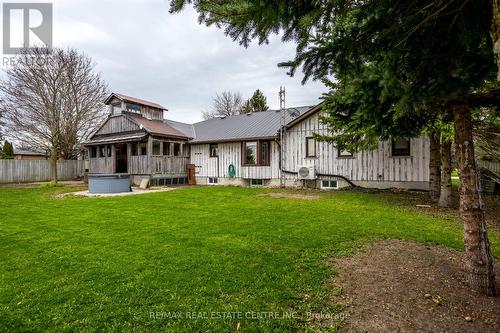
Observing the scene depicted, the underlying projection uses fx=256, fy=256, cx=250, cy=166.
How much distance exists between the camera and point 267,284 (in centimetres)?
322

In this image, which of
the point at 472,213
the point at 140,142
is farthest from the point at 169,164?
the point at 472,213

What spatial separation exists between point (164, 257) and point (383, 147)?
12.3m

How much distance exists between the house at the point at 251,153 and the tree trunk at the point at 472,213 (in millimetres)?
9178

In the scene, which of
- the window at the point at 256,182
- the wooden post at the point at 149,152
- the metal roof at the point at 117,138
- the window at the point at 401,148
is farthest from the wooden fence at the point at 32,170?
the window at the point at 401,148

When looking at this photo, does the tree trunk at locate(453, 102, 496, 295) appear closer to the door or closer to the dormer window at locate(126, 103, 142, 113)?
the dormer window at locate(126, 103, 142, 113)

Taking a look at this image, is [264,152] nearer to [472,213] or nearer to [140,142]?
[140,142]

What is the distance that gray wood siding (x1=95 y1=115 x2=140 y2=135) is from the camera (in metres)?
17.4

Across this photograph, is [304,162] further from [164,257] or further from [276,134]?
[164,257]

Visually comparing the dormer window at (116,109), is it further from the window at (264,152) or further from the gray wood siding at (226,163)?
the window at (264,152)

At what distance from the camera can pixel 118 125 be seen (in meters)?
18.1

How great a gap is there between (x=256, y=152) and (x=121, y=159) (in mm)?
11945

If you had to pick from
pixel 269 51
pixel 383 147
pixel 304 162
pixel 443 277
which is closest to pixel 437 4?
pixel 269 51

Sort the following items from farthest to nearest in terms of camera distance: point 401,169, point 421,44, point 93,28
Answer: point 401,169, point 93,28, point 421,44

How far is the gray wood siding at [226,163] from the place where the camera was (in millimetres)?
15898
